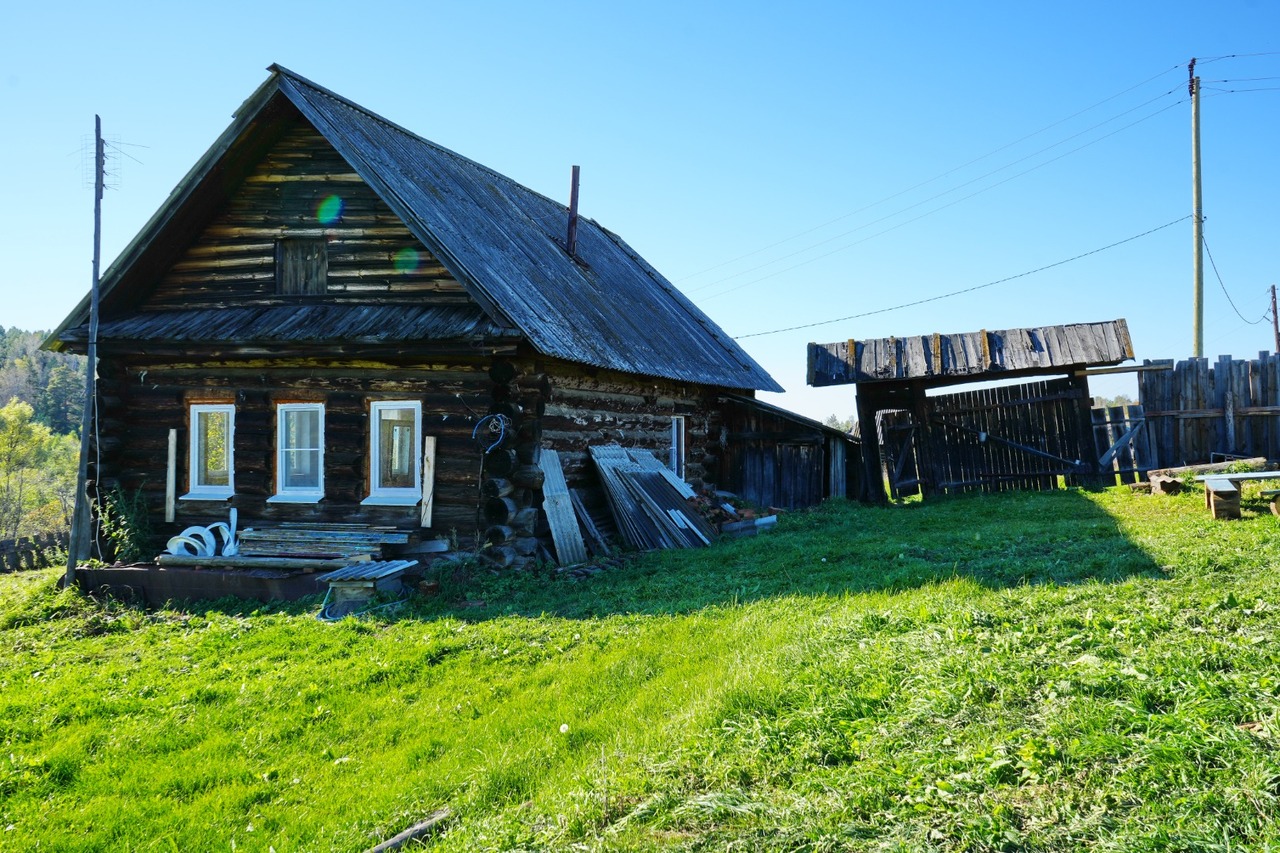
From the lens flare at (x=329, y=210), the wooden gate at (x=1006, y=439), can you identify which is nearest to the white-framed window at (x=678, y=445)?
the wooden gate at (x=1006, y=439)

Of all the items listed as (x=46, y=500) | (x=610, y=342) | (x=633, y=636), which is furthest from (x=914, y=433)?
(x=46, y=500)

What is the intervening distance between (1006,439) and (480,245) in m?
10.8

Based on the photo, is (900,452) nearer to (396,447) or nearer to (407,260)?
(396,447)

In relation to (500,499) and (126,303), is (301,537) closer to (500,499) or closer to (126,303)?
(500,499)

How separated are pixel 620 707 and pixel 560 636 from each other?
7.12 feet

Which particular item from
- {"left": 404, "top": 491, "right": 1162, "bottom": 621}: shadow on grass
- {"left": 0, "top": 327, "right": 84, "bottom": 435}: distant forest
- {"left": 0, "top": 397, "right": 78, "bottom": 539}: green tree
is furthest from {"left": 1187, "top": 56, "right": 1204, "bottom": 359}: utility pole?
{"left": 0, "top": 327, "right": 84, "bottom": 435}: distant forest

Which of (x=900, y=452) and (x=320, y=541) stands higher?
(x=900, y=452)

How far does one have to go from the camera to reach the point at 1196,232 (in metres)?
21.2

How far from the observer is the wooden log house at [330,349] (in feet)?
38.3

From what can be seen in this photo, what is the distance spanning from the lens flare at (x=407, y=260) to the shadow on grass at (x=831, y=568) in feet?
14.6

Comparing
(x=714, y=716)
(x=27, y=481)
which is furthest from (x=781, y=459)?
(x=27, y=481)

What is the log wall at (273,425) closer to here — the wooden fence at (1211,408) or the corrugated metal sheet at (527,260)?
the corrugated metal sheet at (527,260)

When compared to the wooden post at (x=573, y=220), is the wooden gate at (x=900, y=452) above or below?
below

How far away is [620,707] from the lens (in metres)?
5.92
